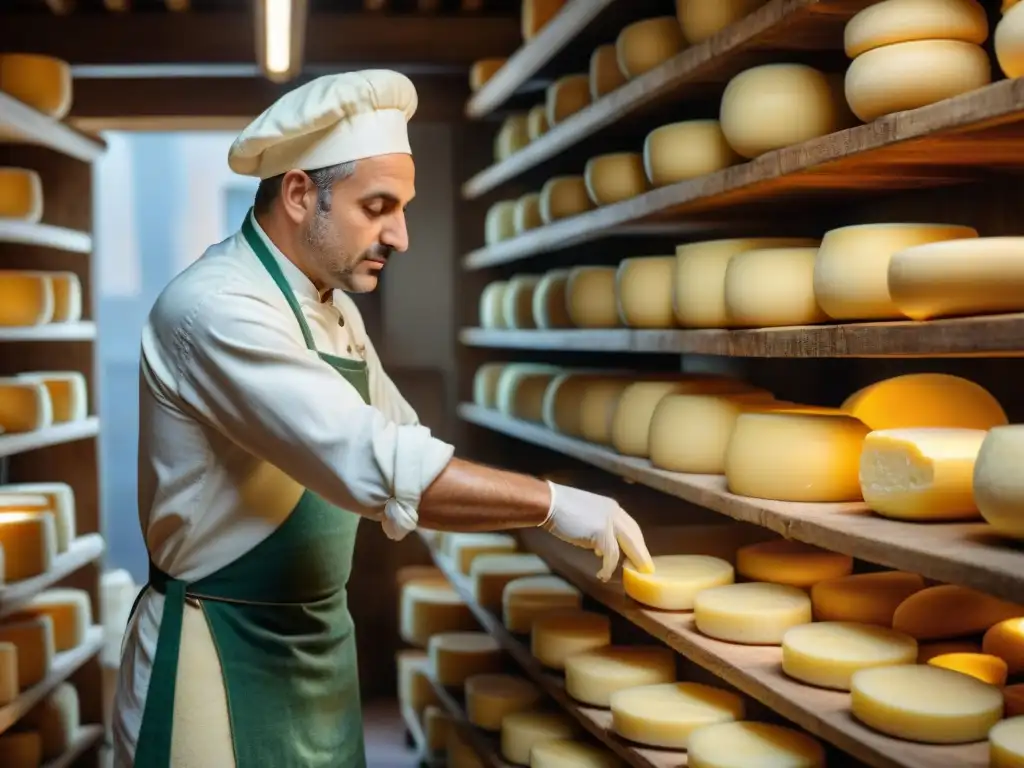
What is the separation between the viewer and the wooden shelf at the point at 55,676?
318 cm

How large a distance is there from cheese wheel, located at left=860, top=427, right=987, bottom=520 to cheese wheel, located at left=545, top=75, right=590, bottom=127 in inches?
65.6

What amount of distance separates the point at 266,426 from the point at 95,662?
2592 mm

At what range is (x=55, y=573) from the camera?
11.5 ft

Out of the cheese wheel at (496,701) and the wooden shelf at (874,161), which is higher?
the wooden shelf at (874,161)

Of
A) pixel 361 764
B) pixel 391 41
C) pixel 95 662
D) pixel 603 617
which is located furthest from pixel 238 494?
pixel 391 41

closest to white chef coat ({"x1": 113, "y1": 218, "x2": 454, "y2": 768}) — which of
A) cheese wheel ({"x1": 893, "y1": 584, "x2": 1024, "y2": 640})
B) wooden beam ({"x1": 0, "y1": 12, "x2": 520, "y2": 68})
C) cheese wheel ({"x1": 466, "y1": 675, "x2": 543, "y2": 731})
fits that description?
cheese wheel ({"x1": 893, "y1": 584, "x2": 1024, "y2": 640})

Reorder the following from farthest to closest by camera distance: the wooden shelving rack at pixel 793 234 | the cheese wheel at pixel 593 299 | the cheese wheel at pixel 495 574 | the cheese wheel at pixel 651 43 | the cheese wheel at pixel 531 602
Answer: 1. the cheese wheel at pixel 495 574
2. the cheese wheel at pixel 531 602
3. the cheese wheel at pixel 593 299
4. the cheese wheel at pixel 651 43
5. the wooden shelving rack at pixel 793 234

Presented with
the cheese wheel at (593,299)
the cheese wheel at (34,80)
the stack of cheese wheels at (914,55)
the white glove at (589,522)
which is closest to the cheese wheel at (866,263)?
the stack of cheese wheels at (914,55)

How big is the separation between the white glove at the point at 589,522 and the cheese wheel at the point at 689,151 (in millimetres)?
665

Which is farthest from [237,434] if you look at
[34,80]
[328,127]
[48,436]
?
[34,80]

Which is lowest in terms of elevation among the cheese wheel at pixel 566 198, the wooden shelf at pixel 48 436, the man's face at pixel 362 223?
the wooden shelf at pixel 48 436

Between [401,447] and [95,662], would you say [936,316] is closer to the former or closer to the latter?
[401,447]

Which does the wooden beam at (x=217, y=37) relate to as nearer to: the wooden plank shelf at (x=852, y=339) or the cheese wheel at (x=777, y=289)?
the wooden plank shelf at (x=852, y=339)

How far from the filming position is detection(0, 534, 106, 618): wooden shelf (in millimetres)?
3146
